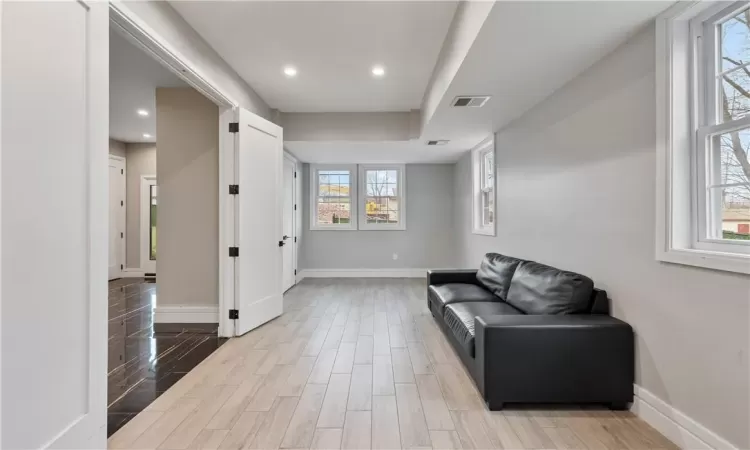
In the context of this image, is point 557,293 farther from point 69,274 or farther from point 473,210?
point 473,210

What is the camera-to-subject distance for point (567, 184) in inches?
111

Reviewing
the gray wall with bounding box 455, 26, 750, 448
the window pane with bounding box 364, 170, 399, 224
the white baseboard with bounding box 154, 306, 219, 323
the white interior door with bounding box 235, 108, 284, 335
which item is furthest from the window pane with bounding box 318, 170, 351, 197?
the gray wall with bounding box 455, 26, 750, 448

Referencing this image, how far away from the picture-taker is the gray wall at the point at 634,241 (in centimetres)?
158

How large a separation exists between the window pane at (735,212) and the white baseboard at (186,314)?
13.4 feet

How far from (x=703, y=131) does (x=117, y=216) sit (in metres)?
8.37

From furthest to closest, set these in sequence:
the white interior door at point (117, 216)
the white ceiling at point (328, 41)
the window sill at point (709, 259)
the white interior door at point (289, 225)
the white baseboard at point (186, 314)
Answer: the white interior door at point (117, 216)
the white interior door at point (289, 225)
the white baseboard at point (186, 314)
the white ceiling at point (328, 41)
the window sill at point (709, 259)

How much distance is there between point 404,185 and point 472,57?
477 centimetres

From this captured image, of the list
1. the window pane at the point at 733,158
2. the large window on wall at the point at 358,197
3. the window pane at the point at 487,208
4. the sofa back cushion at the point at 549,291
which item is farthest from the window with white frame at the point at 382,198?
the window pane at the point at 733,158

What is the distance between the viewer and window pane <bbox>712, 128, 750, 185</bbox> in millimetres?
1616

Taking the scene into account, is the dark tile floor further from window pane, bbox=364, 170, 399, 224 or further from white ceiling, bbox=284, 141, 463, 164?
window pane, bbox=364, 170, 399, 224

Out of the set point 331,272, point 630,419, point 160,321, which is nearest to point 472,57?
point 630,419

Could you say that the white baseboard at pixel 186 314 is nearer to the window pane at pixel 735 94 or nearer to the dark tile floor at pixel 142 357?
the dark tile floor at pixel 142 357

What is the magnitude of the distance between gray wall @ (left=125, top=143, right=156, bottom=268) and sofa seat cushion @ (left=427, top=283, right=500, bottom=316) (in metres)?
6.23

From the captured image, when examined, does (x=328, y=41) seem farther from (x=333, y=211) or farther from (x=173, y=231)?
(x=333, y=211)
